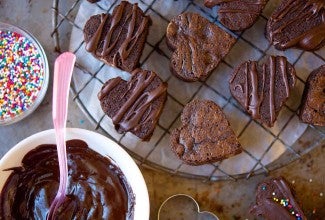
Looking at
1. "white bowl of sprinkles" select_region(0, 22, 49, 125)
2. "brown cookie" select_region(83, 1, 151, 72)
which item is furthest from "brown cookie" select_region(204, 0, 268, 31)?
"white bowl of sprinkles" select_region(0, 22, 49, 125)

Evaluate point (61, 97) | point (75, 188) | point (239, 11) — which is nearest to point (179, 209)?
point (75, 188)

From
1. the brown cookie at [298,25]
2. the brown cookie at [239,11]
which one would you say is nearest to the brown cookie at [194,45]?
the brown cookie at [239,11]

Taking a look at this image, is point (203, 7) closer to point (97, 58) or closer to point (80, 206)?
point (97, 58)

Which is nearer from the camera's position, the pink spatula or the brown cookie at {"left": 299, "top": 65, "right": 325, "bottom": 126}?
the pink spatula

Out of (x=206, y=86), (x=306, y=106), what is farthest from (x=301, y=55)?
(x=206, y=86)

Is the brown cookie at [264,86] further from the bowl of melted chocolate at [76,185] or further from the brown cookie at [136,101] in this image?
the bowl of melted chocolate at [76,185]

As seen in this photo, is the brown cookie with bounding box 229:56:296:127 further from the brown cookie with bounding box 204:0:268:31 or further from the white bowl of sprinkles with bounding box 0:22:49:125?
the white bowl of sprinkles with bounding box 0:22:49:125
